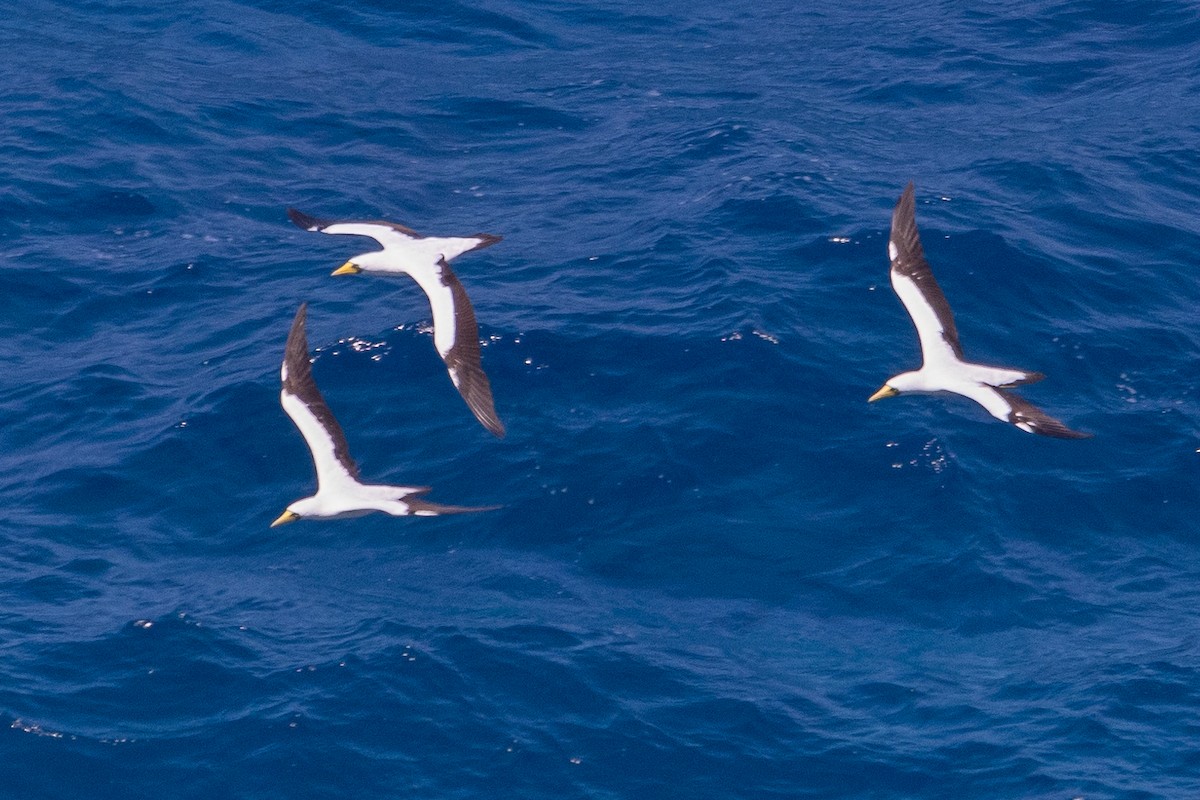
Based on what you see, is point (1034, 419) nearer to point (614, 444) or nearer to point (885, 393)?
point (885, 393)

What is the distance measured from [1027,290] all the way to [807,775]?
11453 millimetres

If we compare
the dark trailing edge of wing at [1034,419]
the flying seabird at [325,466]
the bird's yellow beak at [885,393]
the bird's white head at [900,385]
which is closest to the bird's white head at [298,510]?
the flying seabird at [325,466]

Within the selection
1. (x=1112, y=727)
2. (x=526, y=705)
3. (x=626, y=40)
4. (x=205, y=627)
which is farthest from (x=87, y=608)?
(x=626, y=40)

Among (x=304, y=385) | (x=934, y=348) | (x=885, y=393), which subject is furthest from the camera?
(x=885, y=393)

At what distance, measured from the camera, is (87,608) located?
64.8 feet

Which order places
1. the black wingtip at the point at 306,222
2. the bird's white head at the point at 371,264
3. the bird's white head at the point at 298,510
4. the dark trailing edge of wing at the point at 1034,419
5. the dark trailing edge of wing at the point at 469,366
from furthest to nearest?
the black wingtip at the point at 306,222
the bird's white head at the point at 371,264
the dark trailing edge of wing at the point at 469,366
the bird's white head at the point at 298,510
the dark trailing edge of wing at the point at 1034,419

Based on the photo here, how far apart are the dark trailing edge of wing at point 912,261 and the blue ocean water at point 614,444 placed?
2.24 m

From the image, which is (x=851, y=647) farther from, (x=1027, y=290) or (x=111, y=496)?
(x=111, y=496)

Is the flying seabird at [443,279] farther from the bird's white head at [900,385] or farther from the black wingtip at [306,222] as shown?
the bird's white head at [900,385]

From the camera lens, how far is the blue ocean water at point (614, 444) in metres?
17.7

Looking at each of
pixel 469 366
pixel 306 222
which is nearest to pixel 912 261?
pixel 469 366

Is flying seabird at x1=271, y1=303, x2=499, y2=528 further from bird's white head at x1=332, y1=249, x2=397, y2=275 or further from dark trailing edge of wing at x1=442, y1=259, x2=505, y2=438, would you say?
bird's white head at x1=332, y1=249, x2=397, y2=275

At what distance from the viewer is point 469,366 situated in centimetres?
2052

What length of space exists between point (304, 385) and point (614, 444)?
15.0 ft
